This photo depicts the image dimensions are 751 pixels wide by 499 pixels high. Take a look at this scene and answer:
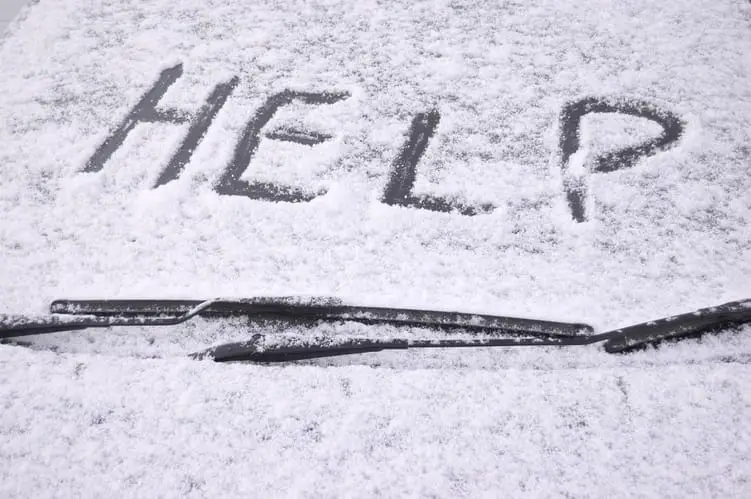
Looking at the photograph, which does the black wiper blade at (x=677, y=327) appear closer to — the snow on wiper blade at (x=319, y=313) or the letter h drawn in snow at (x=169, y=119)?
the snow on wiper blade at (x=319, y=313)

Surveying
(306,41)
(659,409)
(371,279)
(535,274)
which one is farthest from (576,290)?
(306,41)

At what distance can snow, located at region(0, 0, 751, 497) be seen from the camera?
0.88 m

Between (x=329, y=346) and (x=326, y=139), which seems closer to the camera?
(x=329, y=346)

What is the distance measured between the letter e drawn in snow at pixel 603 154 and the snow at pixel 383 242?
15 mm

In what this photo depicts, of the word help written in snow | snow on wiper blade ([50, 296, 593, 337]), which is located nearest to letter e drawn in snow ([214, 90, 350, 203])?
the word help written in snow

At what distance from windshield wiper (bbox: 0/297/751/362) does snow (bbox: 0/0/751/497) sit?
28 millimetres

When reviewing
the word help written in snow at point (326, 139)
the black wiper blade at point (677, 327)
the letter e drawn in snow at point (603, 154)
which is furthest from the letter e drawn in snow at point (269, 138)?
the black wiper blade at point (677, 327)

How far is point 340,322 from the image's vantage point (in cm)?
106

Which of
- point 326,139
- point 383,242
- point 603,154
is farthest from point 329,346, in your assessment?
point 603,154

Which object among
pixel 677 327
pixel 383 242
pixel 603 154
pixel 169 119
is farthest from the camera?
pixel 169 119

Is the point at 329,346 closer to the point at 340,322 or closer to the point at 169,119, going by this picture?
the point at 340,322

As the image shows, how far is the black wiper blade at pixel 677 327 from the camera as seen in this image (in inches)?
38.9

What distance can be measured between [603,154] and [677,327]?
509mm

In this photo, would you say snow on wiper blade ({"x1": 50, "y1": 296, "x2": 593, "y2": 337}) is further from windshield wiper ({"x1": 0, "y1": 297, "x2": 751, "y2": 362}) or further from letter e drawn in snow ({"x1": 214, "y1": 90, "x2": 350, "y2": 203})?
letter e drawn in snow ({"x1": 214, "y1": 90, "x2": 350, "y2": 203})
